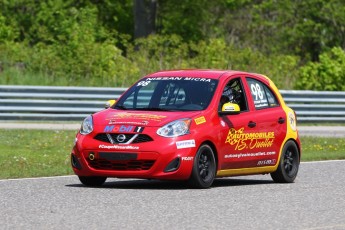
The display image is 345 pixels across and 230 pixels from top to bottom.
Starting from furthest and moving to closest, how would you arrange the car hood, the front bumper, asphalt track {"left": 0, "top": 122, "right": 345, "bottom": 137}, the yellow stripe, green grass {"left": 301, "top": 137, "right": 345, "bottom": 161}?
asphalt track {"left": 0, "top": 122, "right": 345, "bottom": 137}
green grass {"left": 301, "top": 137, "right": 345, "bottom": 161}
the yellow stripe
the car hood
the front bumper

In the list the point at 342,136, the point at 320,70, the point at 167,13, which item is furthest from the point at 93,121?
the point at 167,13

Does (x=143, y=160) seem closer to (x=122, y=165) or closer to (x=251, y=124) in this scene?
(x=122, y=165)

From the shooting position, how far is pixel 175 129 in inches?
539

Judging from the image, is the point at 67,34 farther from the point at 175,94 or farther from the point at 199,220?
the point at 199,220

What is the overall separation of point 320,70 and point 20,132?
1320cm

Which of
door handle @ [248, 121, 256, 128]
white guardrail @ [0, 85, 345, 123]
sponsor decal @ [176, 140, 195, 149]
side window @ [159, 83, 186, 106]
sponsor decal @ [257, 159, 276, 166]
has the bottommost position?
white guardrail @ [0, 85, 345, 123]

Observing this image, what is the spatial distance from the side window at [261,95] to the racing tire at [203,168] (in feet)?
4.89

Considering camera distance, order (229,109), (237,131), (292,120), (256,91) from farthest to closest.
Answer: (292,120) < (256,91) < (237,131) < (229,109)

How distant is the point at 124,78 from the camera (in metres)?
32.0

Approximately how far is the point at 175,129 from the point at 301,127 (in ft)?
52.2

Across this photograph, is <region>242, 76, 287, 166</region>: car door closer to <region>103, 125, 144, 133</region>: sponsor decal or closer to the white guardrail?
<region>103, 125, 144, 133</region>: sponsor decal

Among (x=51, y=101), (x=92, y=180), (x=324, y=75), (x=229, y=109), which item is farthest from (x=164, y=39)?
(x=92, y=180)

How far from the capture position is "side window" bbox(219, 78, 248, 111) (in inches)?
589

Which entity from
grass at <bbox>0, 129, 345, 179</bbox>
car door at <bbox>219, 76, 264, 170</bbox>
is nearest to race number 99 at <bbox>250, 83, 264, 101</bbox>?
car door at <bbox>219, 76, 264, 170</bbox>
